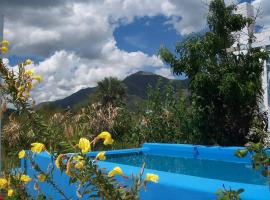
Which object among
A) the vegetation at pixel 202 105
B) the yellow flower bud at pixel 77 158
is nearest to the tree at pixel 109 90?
the vegetation at pixel 202 105

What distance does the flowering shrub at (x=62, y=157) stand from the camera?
6.84 ft

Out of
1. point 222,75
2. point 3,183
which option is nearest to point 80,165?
point 3,183

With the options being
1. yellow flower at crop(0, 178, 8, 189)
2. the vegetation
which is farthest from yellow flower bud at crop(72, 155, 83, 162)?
the vegetation

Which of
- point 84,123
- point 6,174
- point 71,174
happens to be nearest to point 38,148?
point 71,174

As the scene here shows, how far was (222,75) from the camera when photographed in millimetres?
9297

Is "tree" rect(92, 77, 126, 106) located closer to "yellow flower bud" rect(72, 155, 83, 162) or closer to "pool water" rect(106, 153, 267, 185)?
"pool water" rect(106, 153, 267, 185)

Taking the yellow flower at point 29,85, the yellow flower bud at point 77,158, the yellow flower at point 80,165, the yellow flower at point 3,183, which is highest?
the yellow flower at point 29,85

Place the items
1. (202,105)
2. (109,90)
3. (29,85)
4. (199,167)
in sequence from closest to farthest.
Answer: (29,85) → (199,167) → (202,105) → (109,90)

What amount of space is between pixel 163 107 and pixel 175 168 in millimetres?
3653

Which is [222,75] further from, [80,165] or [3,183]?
[80,165]

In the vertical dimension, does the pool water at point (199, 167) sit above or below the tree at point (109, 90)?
below

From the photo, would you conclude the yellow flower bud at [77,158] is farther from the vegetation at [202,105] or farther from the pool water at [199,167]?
the pool water at [199,167]

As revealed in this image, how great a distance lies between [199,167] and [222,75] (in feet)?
7.15

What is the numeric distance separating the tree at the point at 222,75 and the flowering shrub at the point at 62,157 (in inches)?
271
